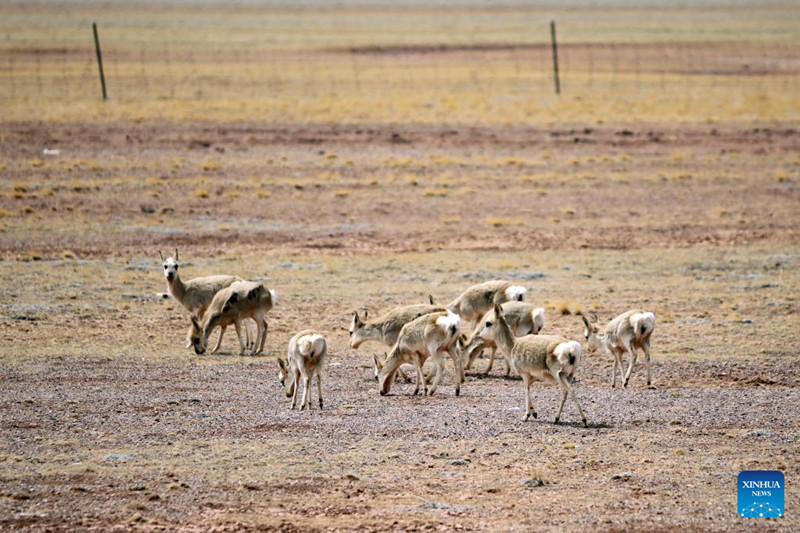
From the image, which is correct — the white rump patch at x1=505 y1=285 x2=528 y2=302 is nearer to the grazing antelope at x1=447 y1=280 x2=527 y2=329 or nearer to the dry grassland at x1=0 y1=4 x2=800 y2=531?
the grazing antelope at x1=447 y1=280 x2=527 y2=329

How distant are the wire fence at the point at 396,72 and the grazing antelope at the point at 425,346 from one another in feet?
138

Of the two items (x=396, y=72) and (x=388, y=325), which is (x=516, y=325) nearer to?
(x=388, y=325)

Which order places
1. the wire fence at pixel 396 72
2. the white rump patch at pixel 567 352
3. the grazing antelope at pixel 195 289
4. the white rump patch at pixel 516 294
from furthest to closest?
the wire fence at pixel 396 72 → the grazing antelope at pixel 195 289 → the white rump patch at pixel 516 294 → the white rump patch at pixel 567 352

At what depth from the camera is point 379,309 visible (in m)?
22.9

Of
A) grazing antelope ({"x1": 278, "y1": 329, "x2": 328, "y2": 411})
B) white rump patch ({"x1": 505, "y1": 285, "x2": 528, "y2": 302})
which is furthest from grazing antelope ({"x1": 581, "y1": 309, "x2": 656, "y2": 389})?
grazing antelope ({"x1": 278, "y1": 329, "x2": 328, "y2": 411})

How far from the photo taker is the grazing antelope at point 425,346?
16.6 meters

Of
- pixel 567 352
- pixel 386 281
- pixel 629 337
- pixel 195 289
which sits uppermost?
pixel 195 289

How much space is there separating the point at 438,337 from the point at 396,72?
67799 millimetres

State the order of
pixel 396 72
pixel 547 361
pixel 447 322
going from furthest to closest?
pixel 396 72 → pixel 447 322 → pixel 547 361

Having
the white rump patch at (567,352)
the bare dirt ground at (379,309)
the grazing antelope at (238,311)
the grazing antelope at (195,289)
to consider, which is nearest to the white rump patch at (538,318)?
the bare dirt ground at (379,309)

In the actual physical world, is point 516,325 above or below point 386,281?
below

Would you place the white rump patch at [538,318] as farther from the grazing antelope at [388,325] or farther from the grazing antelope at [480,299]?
the grazing antelope at [480,299]

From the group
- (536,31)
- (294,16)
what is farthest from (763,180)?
(294,16)

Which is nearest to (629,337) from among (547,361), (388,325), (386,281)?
(547,361)
